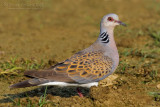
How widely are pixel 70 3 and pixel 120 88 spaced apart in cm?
747

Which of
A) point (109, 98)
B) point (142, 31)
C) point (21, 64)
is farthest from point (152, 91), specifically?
point (142, 31)

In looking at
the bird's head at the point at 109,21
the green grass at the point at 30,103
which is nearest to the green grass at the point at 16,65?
the green grass at the point at 30,103

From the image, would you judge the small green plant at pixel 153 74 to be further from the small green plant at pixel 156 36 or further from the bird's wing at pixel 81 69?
the small green plant at pixel 156 36

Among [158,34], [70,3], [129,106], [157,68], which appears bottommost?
[129,106]

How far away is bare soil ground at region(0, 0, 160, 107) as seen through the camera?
4.92m

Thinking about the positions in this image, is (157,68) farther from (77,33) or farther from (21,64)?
(77,33)

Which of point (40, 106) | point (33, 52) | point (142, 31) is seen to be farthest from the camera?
point (142, 31)

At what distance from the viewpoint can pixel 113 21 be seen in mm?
5371

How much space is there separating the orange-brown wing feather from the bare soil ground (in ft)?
0.80

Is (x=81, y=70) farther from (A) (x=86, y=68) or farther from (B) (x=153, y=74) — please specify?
(B) (x=153, y=74)

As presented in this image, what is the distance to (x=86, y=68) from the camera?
4770 mm

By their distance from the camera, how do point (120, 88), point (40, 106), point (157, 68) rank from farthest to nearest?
point (157, 68) < point (120, 88) < point (40, 106)

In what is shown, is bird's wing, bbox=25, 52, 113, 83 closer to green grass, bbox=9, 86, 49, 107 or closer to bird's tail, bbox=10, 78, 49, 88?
bird's tail, bbox=10, 78, 49, 88

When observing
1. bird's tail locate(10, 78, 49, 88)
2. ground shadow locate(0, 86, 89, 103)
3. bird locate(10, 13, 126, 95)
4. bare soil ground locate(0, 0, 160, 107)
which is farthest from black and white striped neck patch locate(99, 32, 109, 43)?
bird's tail locate(10, 78, 49, 88)
